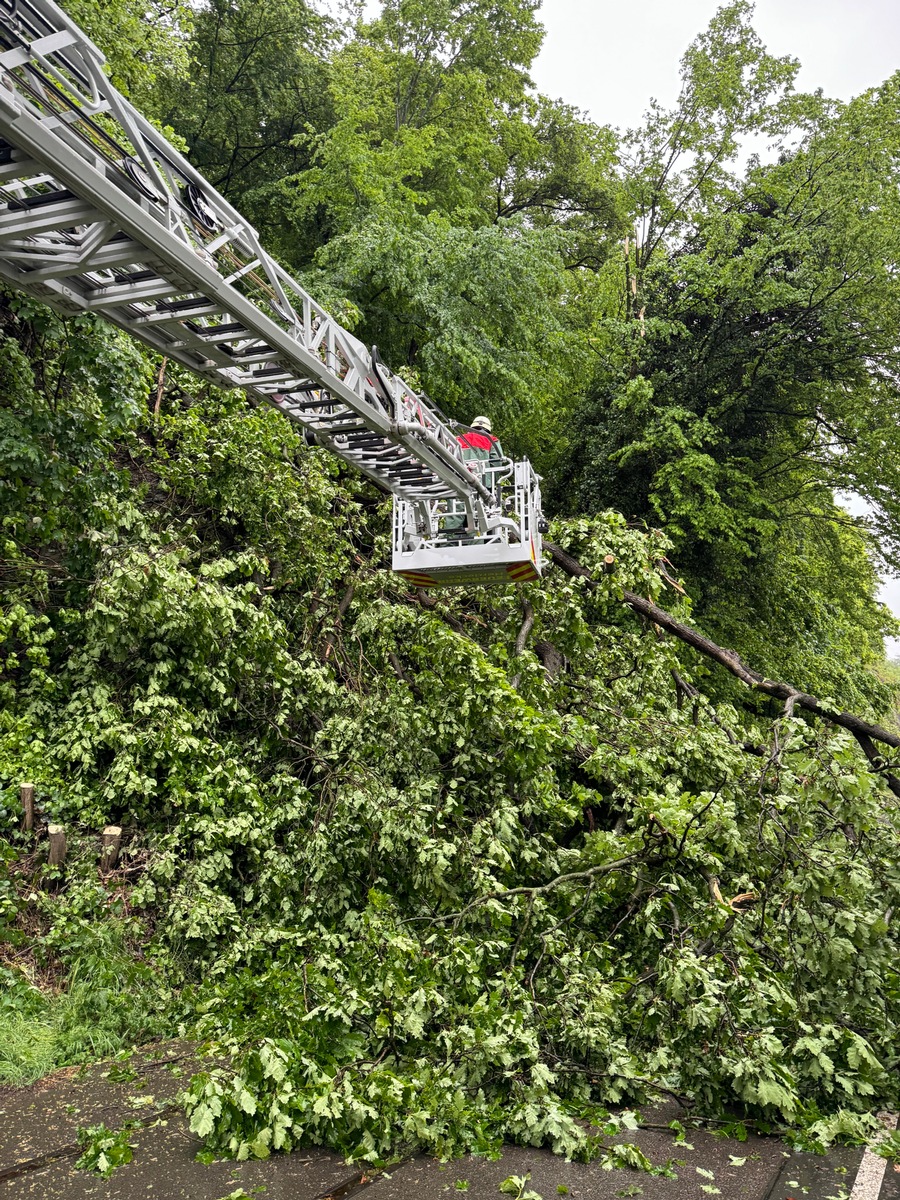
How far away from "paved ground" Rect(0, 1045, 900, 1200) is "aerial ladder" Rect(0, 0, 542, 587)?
353 centimetres

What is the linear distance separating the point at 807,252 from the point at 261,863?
11192 millimetres

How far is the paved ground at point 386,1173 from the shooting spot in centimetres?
317

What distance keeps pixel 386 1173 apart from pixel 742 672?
5.64 metres

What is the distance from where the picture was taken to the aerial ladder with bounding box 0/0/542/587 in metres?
2.80

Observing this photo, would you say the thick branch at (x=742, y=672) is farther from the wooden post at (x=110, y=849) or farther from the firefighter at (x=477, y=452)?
the wooden post at (x=110, y=849)

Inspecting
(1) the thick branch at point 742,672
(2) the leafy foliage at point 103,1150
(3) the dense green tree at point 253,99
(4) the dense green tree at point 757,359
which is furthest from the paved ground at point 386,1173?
(3) the dense green tree at point 253,99

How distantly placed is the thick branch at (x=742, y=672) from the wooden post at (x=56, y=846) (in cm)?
457

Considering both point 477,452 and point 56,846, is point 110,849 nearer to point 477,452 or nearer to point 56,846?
point 56,846

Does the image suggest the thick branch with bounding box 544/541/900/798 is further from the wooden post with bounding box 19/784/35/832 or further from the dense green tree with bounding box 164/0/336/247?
the dense green tree with bounding box 164/0/336/247

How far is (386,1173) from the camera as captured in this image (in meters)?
3.40

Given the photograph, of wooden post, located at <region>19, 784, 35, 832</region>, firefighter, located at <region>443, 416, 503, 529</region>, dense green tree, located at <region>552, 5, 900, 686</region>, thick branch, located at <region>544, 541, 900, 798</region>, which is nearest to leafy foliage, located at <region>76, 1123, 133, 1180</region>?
wooden post, located at <region>19, 784, 35, 832</region>

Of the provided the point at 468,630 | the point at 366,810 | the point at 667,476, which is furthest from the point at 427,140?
the point at 366,810

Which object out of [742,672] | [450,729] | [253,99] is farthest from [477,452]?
[253,99]

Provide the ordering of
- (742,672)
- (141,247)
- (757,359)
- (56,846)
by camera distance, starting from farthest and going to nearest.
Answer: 1. (757,359)
2. (742,672)
3. (56,846)
4. (141,247)
